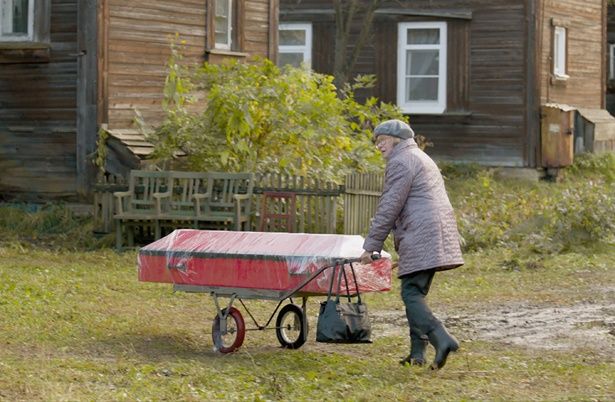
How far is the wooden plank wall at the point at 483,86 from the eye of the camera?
2811cm

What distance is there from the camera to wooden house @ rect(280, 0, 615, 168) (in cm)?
2806

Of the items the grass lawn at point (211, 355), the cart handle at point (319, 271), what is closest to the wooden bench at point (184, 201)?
the grass lawn at point (211, 355)

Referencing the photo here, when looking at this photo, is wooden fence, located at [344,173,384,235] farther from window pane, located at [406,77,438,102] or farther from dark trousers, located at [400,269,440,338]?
window pane, located at [406,77,438,102]

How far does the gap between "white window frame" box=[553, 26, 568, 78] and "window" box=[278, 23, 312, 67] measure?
5294mm

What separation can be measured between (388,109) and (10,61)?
18.3 ft

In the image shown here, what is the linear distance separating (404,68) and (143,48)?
33.6ft

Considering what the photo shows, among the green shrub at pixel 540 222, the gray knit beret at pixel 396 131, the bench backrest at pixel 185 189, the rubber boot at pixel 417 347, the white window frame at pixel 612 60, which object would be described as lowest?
the rubber boot at pixel 417 347

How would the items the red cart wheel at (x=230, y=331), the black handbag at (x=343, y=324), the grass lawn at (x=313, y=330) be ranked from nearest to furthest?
the grass lawn at (x=313, y=330)
the black handbag at (x=343, y=324)
the red cart wheel at (x=230, y=331)

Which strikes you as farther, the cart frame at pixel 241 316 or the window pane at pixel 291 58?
the window pane at pixel 291 58

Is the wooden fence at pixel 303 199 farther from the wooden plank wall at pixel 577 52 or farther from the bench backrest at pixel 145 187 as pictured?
the wooden plank wall at pixel 577 52

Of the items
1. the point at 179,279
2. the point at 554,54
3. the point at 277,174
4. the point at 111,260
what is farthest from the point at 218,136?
the point at 554,54

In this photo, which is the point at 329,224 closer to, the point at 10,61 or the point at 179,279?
the point at 10,61

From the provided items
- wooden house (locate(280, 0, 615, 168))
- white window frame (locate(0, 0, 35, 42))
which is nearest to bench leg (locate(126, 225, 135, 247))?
white window frame (locate(0, 0, 35, 42))

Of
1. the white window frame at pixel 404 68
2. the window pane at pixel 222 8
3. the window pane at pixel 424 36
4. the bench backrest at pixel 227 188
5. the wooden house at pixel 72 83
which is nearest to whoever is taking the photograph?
the bench backrest at pixel 227 188
